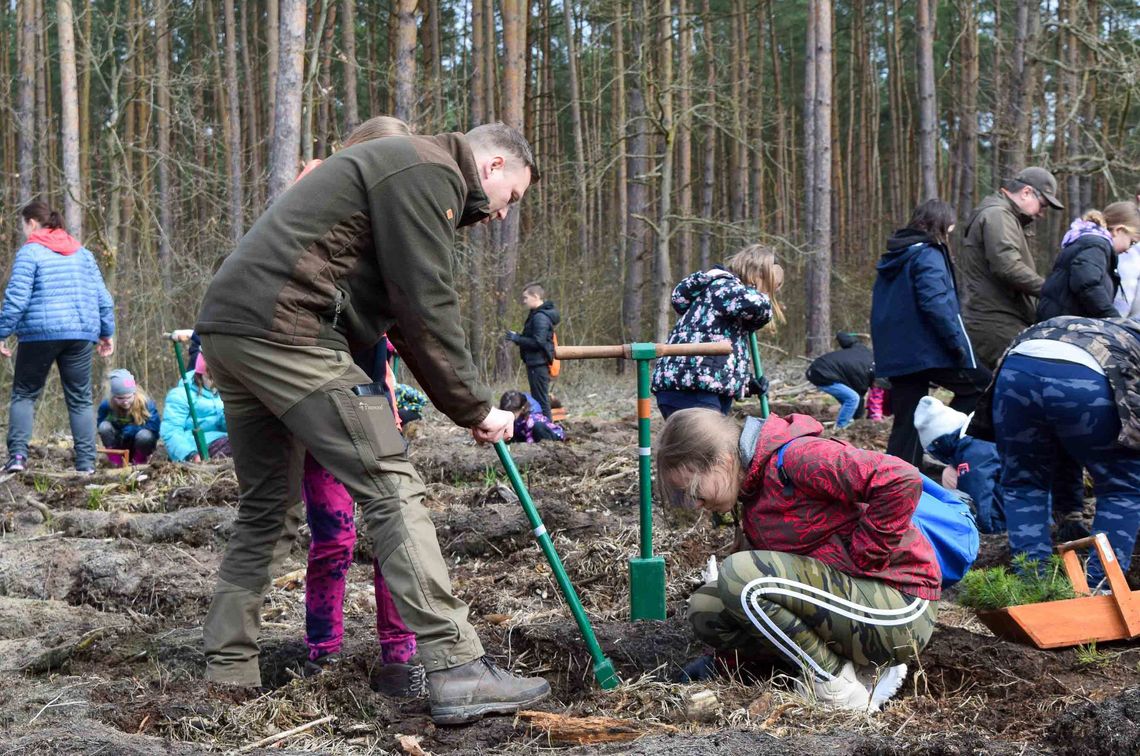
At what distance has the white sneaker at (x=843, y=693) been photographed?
3.24 meters

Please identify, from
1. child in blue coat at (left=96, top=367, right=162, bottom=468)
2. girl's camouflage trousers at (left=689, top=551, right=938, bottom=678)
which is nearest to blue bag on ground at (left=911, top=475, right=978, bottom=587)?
girl's camouflage trousers at (left=689, top=551, right=938, bottom=678)

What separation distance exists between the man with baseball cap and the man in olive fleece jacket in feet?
14.5

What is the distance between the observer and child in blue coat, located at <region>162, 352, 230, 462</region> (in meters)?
8.88

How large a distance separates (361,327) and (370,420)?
303 millimetres

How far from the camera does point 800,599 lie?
10.6 feet

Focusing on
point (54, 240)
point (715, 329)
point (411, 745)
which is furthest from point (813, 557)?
point (54, 240)

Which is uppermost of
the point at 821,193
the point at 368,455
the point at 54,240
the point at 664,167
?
the point at 664,167

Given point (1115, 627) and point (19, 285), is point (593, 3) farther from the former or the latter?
point (1115, 627)

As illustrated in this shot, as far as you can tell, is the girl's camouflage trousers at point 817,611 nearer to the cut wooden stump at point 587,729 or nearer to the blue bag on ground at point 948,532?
the blue bag on ground at point 948,532

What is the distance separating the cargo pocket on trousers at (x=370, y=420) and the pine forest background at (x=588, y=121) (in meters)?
6.43

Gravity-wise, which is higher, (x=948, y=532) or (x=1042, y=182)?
(x=1042, y=182)

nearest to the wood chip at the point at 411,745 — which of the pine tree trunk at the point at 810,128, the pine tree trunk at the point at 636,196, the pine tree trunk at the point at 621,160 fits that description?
the pine tree trunk at the point at 636,196

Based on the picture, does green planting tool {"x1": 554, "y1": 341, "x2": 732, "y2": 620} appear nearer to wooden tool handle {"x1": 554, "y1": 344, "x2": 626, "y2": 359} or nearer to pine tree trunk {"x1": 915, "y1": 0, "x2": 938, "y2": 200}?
wooden tool handle {"x1": 554, "y1": 344, "x2": 626, "y2": 359}

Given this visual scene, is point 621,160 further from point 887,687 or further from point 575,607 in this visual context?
point 887,687
